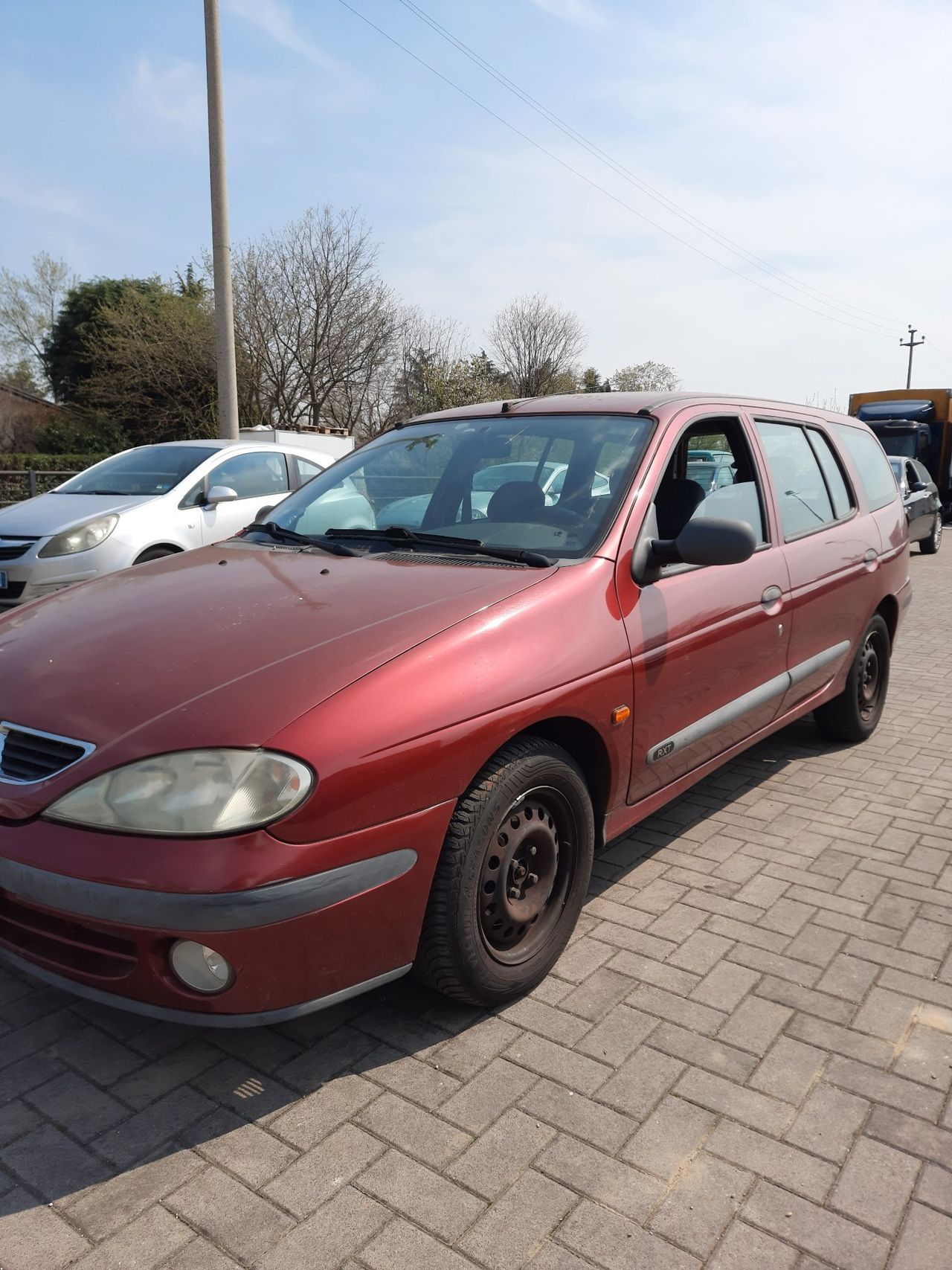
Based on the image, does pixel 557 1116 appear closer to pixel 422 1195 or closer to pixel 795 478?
pixel 422 1195

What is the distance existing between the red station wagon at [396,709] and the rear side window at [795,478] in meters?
0.09

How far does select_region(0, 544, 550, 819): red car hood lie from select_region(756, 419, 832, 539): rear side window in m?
1.75

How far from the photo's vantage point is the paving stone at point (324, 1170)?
200 centimetres

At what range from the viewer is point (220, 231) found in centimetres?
1253

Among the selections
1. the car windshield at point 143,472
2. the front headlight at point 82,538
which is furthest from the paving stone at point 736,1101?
the car windshield at point 143,472

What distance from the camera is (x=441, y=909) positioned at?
2379 millimetres

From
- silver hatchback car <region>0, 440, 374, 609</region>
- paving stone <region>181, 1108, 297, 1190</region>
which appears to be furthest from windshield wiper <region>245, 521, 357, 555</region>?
silver hatchback car <region>0, 440, 374, 609</region>

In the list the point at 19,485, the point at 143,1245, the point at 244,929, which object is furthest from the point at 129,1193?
the point at 19,485

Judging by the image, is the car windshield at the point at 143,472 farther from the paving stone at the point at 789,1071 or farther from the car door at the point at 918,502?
the car door at the point at 918,502

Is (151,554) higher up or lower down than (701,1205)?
higher up

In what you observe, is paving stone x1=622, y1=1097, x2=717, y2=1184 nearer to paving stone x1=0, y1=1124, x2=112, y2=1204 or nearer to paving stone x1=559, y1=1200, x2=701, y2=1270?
paving stone x1=559, y1=1200, x2=701, y2=1270

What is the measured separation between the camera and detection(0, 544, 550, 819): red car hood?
2182mm

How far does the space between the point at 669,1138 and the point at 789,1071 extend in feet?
1.46

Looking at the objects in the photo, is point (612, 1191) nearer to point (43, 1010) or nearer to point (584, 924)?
point (584, 924)
